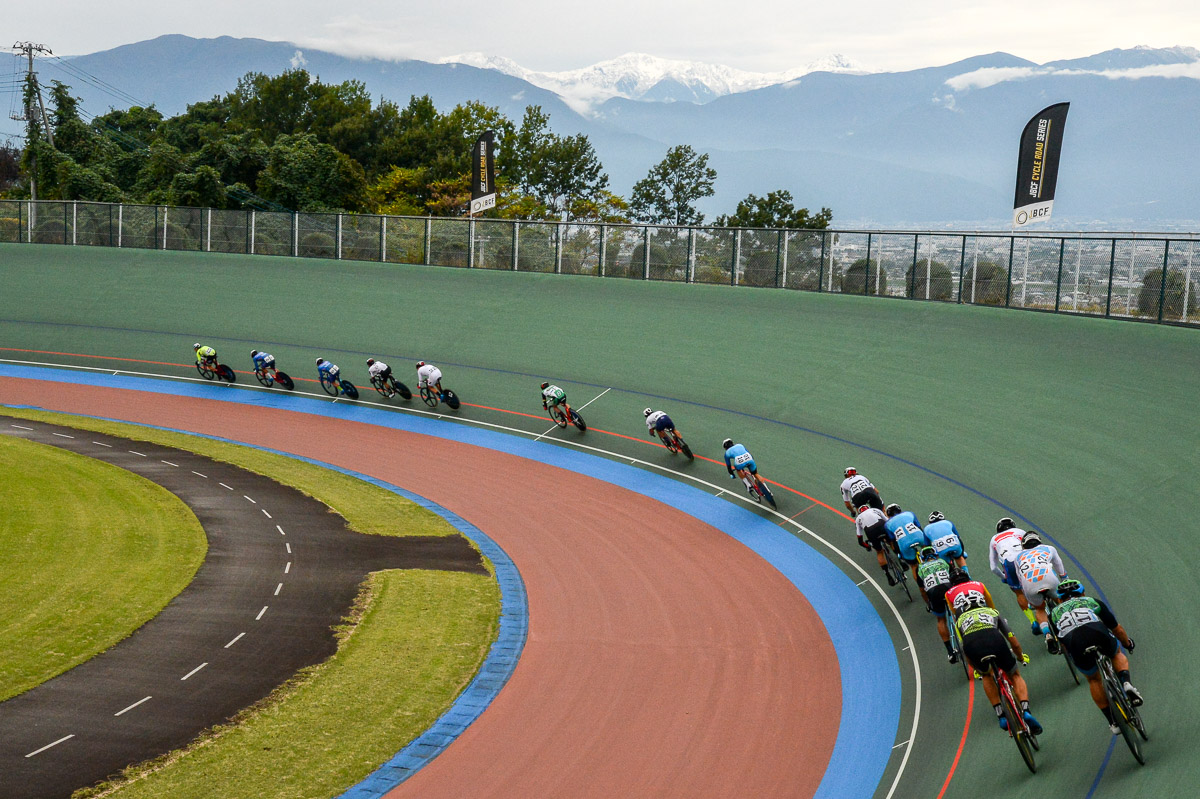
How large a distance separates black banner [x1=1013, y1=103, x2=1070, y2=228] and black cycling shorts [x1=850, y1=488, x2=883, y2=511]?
9019 mm

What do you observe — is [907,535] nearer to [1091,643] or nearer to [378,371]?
[1091,643]

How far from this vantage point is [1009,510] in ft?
47.0

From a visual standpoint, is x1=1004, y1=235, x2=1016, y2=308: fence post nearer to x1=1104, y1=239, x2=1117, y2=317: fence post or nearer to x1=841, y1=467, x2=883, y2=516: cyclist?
x1=1104, y1=239, x2=1117, y2=317: fence post

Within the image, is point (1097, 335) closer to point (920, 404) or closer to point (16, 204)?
point (920, 404)

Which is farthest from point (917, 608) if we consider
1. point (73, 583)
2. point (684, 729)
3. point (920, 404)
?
point (73, 583)

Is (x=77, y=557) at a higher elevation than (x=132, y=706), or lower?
higher

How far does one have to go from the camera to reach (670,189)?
72.6m

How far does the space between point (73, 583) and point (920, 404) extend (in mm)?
14370

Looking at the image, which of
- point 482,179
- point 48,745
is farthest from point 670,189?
point 48,745

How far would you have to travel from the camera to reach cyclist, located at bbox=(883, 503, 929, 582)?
1123 centimetres

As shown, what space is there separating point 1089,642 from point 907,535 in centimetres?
401

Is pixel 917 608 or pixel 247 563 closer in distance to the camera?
pixel 917 608

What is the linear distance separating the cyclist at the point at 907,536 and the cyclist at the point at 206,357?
1904 cm

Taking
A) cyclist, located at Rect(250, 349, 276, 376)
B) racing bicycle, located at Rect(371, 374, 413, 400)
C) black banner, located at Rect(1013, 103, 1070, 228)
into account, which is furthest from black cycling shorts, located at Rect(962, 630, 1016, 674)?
cyclist, located at Rect(250, 349, 276, 376)
